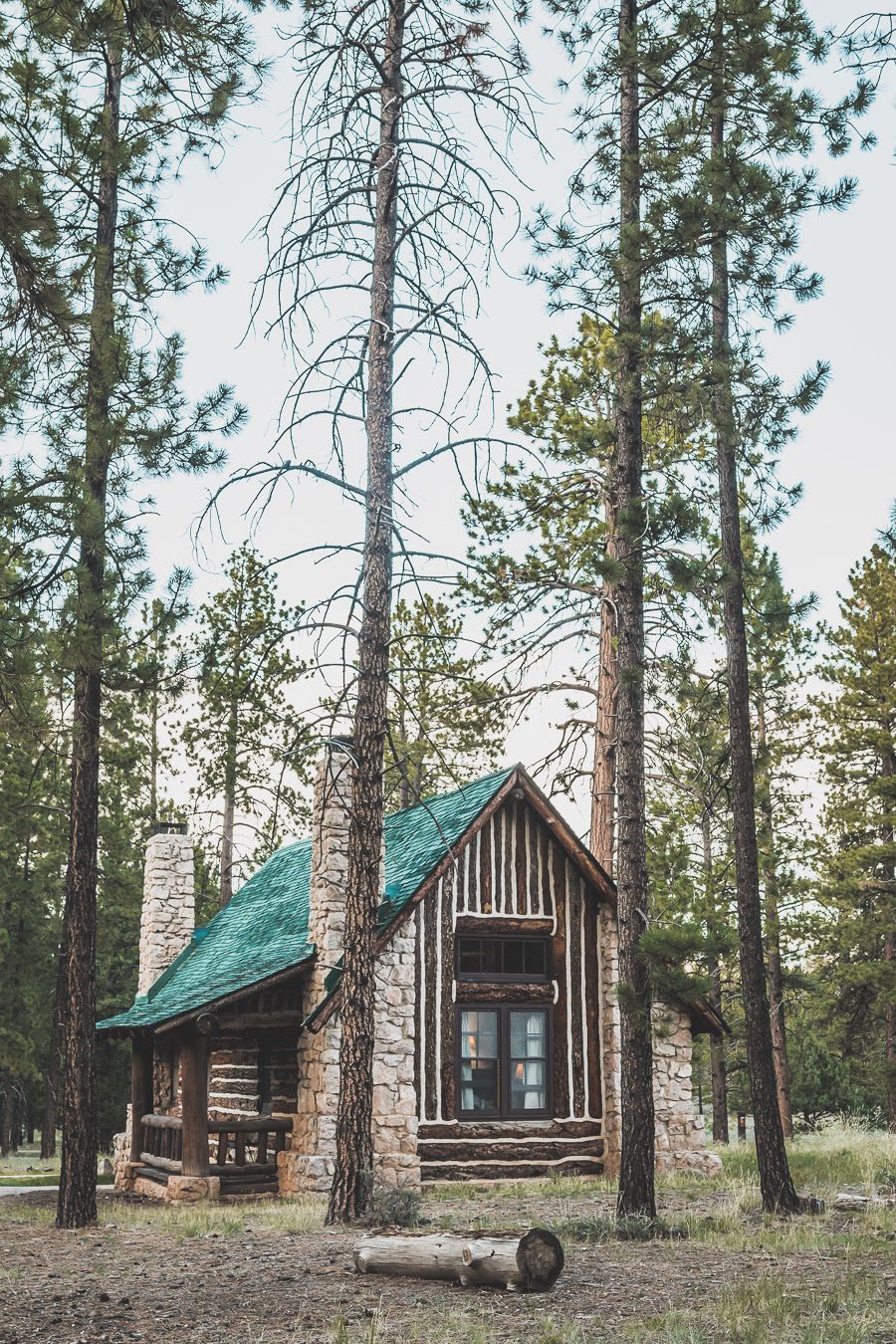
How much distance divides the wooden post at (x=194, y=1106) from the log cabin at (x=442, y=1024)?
27mm

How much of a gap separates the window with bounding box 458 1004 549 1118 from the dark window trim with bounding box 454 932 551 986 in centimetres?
40

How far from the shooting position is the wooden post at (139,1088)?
21.3m

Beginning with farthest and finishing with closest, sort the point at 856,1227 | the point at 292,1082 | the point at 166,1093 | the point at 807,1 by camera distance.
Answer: the point at 166,1093, the point at 292,1082, the point at 807,1, the point at 856,1227

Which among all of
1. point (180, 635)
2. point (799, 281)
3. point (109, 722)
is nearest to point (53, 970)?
point (180, 635)

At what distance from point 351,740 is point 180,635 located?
20731 mm

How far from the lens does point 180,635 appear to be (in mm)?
34750

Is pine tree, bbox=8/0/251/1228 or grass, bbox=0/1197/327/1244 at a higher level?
pine tree, bbox=8/0/251/1228

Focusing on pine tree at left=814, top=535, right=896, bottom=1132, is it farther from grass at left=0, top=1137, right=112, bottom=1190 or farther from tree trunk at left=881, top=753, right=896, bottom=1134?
grass at left=0, top=1137, right=112, bottom=1190

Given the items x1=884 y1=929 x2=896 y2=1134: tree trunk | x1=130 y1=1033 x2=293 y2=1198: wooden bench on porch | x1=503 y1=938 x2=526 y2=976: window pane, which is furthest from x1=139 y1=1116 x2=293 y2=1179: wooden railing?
x1=884 y1=929 x2=896 y2=1134: tree trunk

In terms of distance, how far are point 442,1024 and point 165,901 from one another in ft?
29.3

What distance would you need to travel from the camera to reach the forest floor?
7.49 m

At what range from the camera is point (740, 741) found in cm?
1439

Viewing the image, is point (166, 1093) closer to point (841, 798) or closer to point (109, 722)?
point (109, 722)

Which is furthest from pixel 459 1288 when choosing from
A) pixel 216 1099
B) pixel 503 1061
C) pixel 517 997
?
pixel 216 1099
